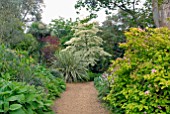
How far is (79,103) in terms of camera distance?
21.6 feet

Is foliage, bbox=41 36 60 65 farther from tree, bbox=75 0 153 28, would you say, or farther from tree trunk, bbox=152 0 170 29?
tree trunk, bbox=152 0 170 29

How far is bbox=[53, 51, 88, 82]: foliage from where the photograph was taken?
442 inches

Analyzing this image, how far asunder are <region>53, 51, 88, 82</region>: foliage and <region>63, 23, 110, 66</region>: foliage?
160 centimetres

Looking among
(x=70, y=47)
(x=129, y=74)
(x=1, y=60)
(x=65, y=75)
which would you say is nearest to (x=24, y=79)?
(x=1, y=60)

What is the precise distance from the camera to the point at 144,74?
4789 mm

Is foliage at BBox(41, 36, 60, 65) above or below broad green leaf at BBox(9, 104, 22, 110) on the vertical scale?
above

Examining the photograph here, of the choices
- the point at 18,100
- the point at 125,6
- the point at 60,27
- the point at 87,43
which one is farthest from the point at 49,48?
the point at 18,100

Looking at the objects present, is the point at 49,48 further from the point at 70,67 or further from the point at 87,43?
the point at 70,67

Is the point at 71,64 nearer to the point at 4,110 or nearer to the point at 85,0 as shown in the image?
the point at 85,0

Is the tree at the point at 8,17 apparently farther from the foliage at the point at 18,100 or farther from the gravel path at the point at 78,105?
the foliage at the point at 18,100

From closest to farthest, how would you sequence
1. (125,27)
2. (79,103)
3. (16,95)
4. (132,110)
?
(16,95), (132,110), (79,103), (125,27)

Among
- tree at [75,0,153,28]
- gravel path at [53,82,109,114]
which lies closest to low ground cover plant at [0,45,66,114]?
gravel path at [53,82,109,114]

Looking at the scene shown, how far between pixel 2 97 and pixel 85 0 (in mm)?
4844

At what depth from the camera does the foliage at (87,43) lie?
13.2 m
